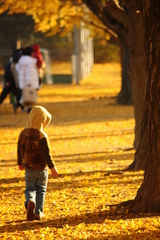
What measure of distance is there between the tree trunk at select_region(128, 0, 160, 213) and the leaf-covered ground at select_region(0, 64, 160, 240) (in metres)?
0.21

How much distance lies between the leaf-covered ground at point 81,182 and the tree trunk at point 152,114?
214mm

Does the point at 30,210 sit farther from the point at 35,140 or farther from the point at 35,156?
the point at 35,140

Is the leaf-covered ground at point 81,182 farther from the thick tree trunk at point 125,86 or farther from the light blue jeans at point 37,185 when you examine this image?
the thick tree trunk at point 125,86

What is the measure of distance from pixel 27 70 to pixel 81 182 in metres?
→ 8.69

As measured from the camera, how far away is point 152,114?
6.65m

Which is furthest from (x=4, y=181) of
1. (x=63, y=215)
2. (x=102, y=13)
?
(x=102, y=13)

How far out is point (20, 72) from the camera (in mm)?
17281

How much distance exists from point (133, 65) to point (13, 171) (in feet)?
8.07

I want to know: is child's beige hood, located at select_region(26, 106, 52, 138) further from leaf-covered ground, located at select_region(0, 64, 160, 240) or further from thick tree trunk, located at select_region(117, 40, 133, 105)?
thick tree trunk, located at select_region(117, 40, 133, 105)

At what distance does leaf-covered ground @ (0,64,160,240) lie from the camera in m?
6.23

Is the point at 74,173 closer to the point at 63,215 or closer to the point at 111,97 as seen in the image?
the point at 63,215

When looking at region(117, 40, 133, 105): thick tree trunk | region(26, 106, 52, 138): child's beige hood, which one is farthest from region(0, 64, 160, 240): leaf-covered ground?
region(117, 40, 133, 105): thick tree trunk

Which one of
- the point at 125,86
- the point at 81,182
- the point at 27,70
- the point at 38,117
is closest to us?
the point at 38,117

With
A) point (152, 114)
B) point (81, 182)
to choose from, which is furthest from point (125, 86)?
point (152, 114)
